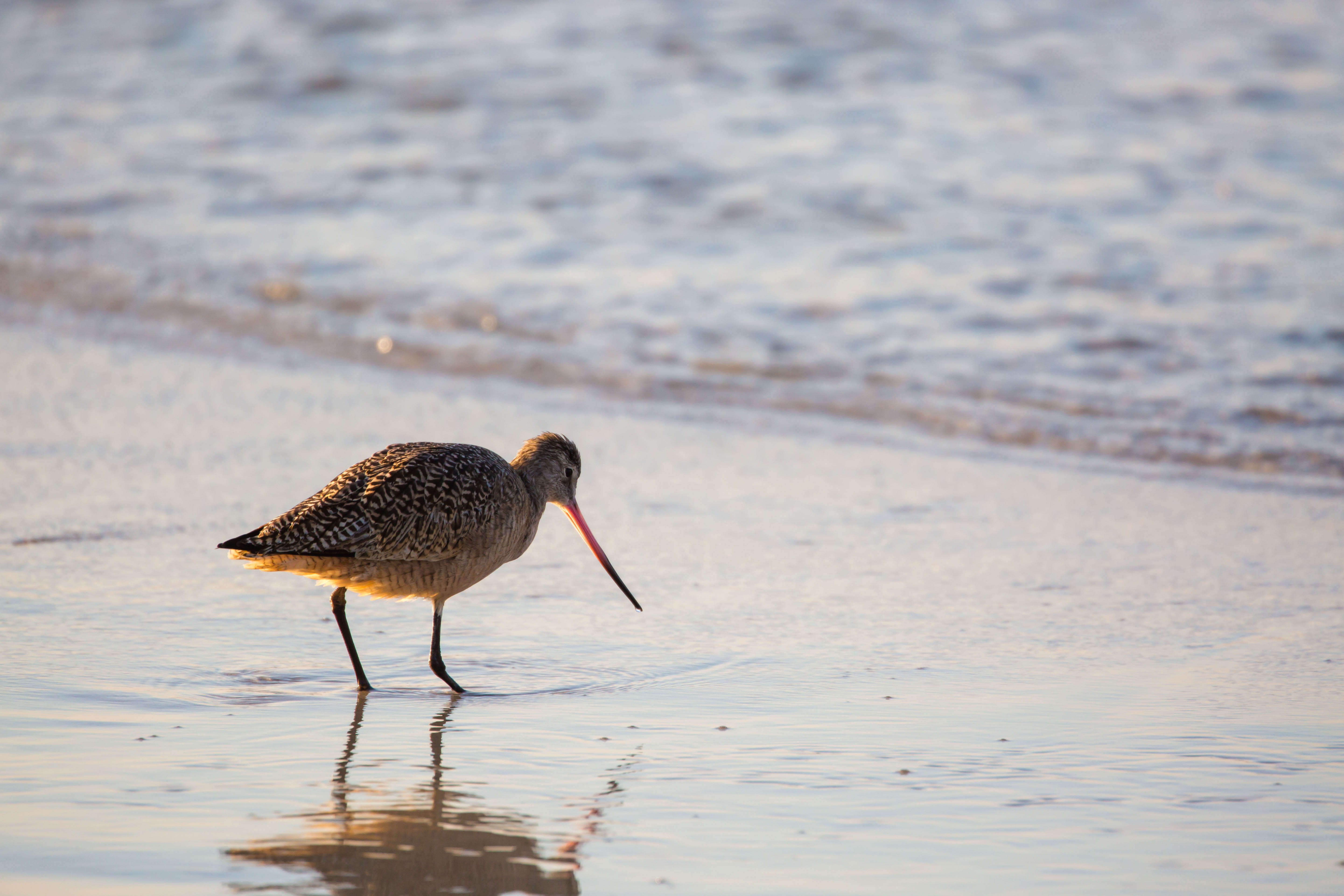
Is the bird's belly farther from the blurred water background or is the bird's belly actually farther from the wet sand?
the blurred water background

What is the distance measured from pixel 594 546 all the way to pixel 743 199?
592cm

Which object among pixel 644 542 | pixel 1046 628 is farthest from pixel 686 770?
pixel 644 542

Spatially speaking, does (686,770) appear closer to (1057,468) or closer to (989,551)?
(989,551)

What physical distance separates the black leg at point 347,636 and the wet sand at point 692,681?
47 millimetres

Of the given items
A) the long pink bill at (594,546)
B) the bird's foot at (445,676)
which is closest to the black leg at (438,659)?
the bird's foot at (445,676)

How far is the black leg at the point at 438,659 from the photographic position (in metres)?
4.05

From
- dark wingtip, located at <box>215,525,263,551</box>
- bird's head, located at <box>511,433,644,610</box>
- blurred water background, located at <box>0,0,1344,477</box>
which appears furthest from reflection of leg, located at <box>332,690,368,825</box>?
A: blurred water background, located at <box>0,0,1344,477</box>

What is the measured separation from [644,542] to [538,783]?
193 centimetres

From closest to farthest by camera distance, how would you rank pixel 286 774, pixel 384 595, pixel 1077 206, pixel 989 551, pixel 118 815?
pixel 118 815
pixel 286 774
pixel 384 595
pixel 989 551
pixel 1077 206

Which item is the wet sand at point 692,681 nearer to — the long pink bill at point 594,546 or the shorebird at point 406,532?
the long pink bill at point 594,546

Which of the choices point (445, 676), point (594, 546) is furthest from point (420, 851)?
point (594, 546)

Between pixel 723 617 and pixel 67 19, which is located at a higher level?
pixel 67 19

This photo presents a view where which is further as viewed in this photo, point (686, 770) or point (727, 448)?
point (727, 448)

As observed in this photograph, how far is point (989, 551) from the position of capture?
17.1ft
